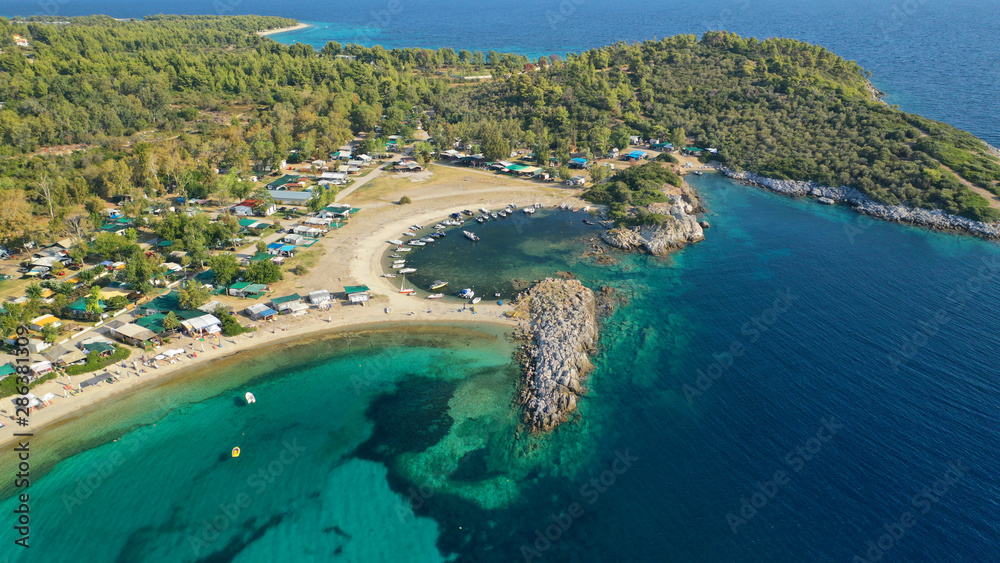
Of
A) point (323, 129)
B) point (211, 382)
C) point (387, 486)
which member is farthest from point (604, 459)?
point (323, 129)

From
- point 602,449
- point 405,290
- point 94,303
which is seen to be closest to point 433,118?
point 405,290

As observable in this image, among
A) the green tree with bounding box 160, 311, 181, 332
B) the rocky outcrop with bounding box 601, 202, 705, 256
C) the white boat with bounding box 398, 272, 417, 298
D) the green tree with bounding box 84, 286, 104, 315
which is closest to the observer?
the green tree with bounding box 160, 311, 181, 332

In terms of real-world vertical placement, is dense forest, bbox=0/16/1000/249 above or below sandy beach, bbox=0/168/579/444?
above

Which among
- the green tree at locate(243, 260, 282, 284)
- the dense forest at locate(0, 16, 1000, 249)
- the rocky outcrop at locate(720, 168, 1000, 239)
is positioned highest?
the dense forest at locate(0, 16, 1000, 249)

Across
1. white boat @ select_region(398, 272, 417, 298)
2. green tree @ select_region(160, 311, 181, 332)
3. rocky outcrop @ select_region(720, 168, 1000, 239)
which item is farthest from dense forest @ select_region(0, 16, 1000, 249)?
white boat @ select_region(398, 272, 417, 298)

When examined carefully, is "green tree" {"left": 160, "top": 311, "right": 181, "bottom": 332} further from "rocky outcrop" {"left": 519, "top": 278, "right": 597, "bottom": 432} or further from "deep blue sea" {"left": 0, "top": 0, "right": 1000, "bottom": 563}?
"rocky outcrop" {"left": 519, "top": 278, "right": 597, "bottom": 432}

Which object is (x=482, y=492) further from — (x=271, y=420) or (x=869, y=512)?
(x=869, y=512)
